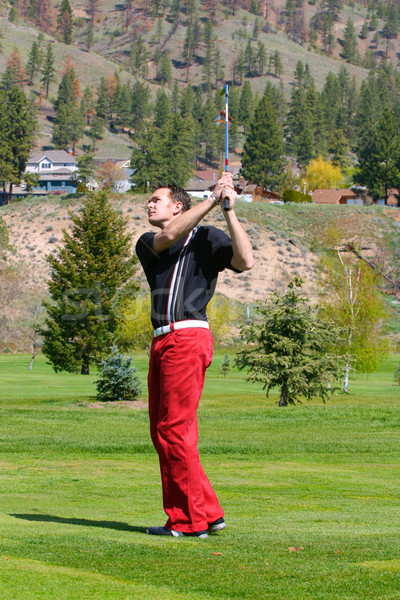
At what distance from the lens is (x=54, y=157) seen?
150m

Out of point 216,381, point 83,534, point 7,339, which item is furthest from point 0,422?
point 7,339

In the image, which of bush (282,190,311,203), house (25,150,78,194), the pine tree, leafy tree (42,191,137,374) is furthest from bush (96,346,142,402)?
the pine tree

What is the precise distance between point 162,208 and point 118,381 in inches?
772

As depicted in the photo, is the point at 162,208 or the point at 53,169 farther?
the point at 53,169

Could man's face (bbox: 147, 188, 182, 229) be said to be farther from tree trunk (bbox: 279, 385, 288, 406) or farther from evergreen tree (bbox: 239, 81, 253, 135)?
evergreen tree (bbox: 239, 81, 253, 135)

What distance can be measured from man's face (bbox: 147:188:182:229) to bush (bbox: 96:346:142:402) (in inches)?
769

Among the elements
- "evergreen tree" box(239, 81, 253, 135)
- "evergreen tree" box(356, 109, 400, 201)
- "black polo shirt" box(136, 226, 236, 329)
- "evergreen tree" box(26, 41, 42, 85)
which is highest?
"evergreen tree" box(26, 41, 42, 85)

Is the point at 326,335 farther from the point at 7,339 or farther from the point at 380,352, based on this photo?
the point at 7,339

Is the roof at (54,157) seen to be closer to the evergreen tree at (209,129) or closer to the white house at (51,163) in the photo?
the white house at (51,163)

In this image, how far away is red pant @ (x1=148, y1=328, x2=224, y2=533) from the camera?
5695 mm

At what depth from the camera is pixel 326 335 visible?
2519 cm

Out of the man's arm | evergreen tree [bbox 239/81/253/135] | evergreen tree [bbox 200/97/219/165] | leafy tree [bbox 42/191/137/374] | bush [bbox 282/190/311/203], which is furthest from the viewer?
evergreen tree [bbox 239/81/253/135]

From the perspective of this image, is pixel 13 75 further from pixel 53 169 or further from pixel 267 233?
pixel 267 233

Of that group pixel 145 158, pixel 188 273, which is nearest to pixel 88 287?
pixel 188 273
